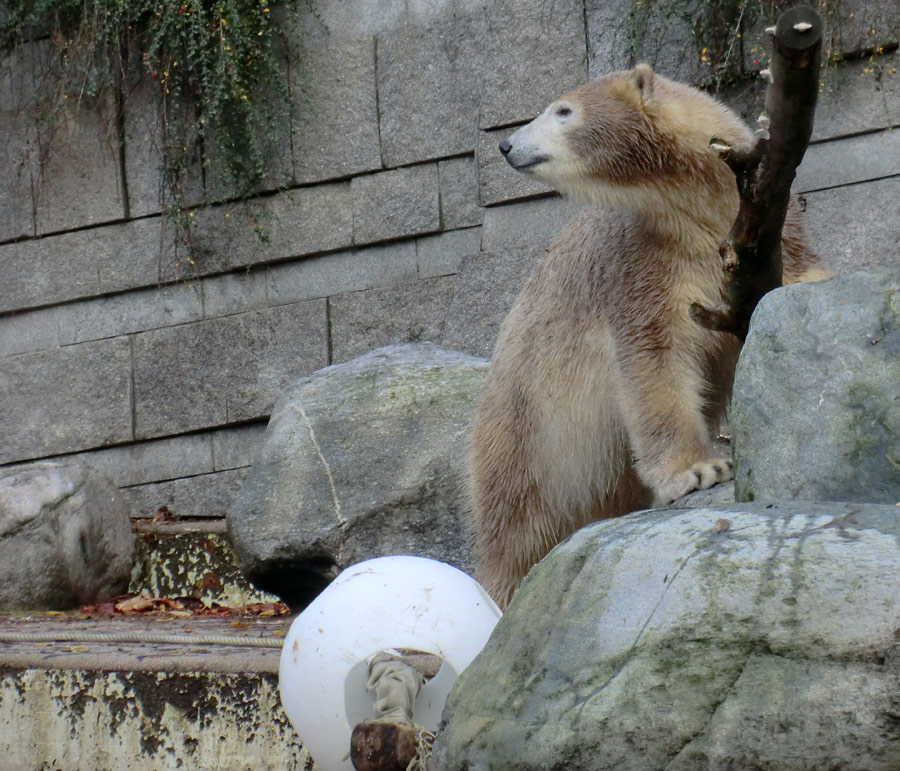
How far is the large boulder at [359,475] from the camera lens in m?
5.55

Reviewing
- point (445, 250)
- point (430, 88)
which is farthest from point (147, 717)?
point (430, 88)

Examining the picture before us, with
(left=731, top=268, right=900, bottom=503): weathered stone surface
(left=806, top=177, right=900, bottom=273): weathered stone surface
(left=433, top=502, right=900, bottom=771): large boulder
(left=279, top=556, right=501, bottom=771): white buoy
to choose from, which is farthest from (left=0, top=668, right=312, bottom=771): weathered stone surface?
(left=806, top=177, right=900, bottom=273): weathered stone surface

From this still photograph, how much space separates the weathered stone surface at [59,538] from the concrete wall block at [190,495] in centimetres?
113

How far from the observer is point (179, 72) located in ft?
25.6

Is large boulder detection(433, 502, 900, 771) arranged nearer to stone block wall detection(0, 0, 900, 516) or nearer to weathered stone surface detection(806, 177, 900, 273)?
weathered stone surface detection(806, 177, 900, 273)

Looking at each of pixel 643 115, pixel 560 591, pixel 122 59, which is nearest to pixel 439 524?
pixel 643 115

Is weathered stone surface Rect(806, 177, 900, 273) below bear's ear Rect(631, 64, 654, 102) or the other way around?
below

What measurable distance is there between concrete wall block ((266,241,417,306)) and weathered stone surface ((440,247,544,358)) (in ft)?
2.27

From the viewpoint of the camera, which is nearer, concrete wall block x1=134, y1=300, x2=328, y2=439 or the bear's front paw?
the bear's front paw

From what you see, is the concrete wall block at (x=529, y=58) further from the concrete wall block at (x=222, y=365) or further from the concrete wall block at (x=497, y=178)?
the concrete wall block at (x=222, y=365)

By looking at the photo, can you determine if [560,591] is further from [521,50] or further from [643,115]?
[521,50]

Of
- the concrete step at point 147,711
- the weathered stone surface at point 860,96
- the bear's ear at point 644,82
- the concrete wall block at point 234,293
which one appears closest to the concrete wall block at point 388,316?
the concrete wall block at point 234,293

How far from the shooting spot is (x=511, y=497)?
14.6ft

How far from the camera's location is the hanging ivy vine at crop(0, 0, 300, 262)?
297 inches
